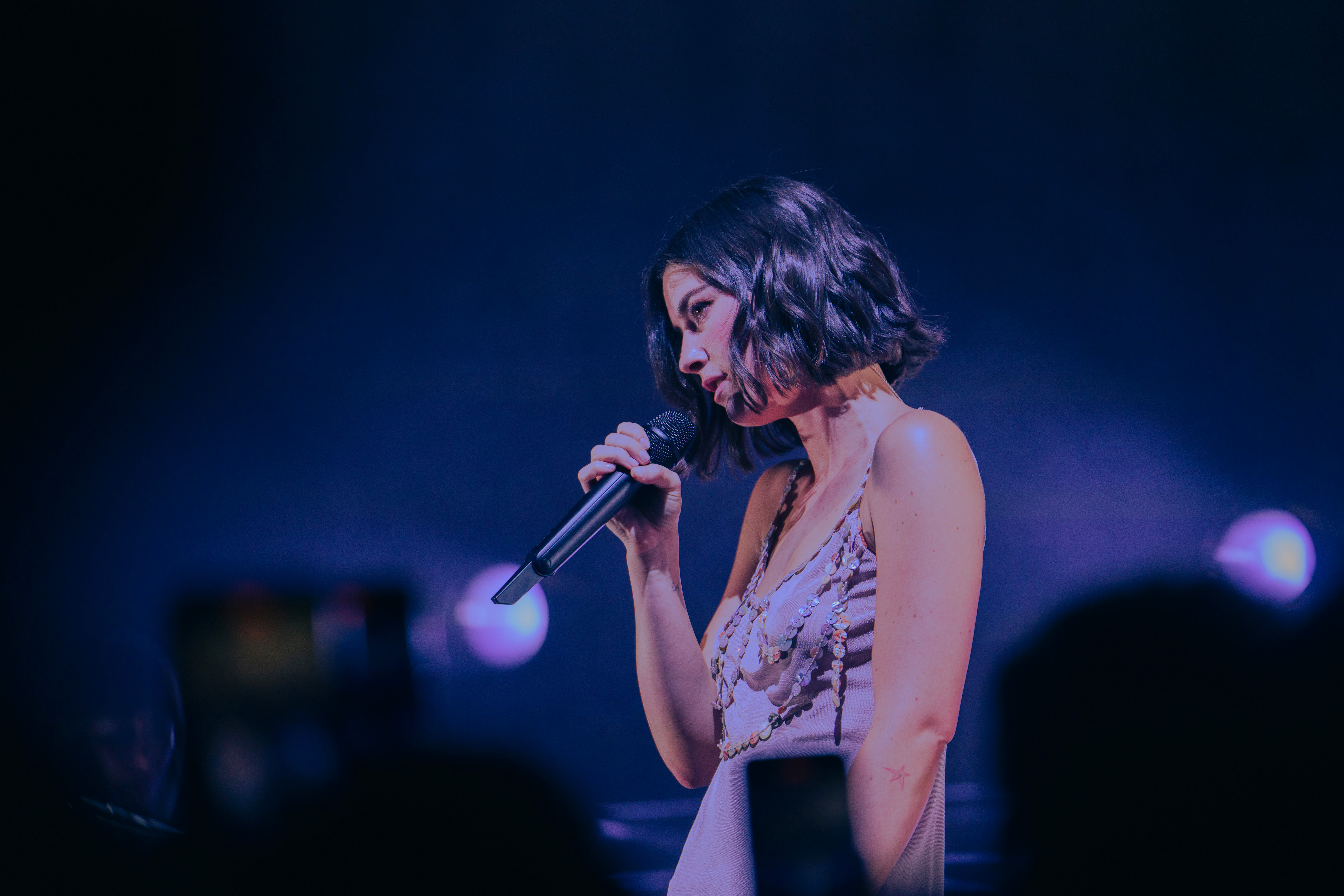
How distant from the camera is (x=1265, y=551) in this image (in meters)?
1.51

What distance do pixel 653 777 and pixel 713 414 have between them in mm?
704

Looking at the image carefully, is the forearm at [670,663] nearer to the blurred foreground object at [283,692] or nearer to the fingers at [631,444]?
the fingers at [631,444]

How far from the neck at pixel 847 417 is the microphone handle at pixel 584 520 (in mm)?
287

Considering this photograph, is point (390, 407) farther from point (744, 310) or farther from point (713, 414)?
point (744, 310)

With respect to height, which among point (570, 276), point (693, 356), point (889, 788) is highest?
point (570, 276)

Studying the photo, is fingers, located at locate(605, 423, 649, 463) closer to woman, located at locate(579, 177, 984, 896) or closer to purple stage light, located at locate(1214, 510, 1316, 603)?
woman, located at locate(579, 177, 984, 896)

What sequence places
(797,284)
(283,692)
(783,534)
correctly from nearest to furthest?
(797,284)
(783,534)
(283,692)

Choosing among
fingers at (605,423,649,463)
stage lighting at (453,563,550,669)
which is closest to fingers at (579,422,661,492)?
fingers at (605,423,649,463)

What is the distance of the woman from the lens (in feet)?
2.90

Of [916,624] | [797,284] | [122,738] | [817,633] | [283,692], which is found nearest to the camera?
[916,624]

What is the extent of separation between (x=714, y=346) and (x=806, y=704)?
0.48 meters

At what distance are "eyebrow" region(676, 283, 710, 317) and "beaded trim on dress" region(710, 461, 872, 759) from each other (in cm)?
33

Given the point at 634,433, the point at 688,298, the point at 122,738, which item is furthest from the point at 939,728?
the point at 122,738

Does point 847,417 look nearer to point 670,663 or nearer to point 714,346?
point 714,346
